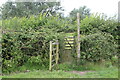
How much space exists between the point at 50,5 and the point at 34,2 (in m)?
2.06

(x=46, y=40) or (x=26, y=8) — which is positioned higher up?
(x=26, y=8)

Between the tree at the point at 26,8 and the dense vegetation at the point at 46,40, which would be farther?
the tree at the point at 26,8

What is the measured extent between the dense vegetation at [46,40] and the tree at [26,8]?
1246 cm

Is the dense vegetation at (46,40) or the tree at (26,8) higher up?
the tree at (26,8)

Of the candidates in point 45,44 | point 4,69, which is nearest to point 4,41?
point 4,69

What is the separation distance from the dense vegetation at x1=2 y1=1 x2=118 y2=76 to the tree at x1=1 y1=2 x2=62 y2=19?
1246 centimetres

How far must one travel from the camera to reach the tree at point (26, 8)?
64.9 feet

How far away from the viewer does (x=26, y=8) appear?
20.3m

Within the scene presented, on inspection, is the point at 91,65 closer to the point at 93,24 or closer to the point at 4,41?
the point at 93,24

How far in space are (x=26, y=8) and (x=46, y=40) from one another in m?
15.1

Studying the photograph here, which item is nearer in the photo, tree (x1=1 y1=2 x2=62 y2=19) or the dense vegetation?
the dense vegetation

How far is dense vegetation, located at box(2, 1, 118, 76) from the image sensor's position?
5660mm

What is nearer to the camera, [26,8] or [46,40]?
[46,40]

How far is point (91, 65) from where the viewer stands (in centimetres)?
644
